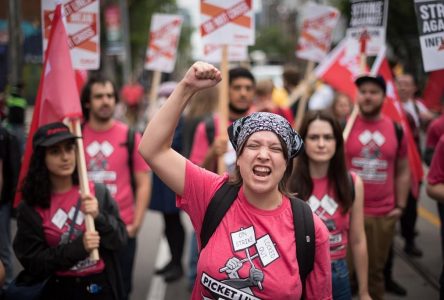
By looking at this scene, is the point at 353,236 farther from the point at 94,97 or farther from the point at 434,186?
the point at 94,97

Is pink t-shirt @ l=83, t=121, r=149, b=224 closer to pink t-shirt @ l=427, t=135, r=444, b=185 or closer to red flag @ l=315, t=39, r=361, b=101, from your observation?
pink t-shirt @ l=427, t=135, r=444, b=185

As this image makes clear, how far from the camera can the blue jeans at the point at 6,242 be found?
4.16 metres

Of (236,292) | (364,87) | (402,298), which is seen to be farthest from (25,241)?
(402,298)

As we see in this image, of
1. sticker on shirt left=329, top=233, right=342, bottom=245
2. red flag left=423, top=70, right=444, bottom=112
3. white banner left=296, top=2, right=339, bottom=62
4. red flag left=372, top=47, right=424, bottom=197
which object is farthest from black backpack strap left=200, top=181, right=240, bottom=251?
white banner left=296, top=2, right=339, bottom=62

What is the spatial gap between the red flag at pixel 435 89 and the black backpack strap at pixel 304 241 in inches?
174

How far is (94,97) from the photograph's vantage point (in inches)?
194

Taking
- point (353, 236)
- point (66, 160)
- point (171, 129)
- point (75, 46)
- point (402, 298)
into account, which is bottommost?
point (402, 298)

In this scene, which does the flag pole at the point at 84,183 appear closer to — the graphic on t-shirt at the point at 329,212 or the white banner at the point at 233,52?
the graphic on t-shirt at the point at 329,212

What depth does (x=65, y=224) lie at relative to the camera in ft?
11.2

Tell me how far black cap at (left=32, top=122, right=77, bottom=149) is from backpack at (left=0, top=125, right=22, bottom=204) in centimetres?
82

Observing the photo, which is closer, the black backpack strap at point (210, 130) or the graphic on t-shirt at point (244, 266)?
the graphic on t-shirt at point (244, 266)

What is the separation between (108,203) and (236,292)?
146 centimetres

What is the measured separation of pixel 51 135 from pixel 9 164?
3.21 ft

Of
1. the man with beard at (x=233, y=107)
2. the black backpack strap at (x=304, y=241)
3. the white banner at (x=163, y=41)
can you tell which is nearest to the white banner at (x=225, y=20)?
the man with beard at (x=233, y=107)
